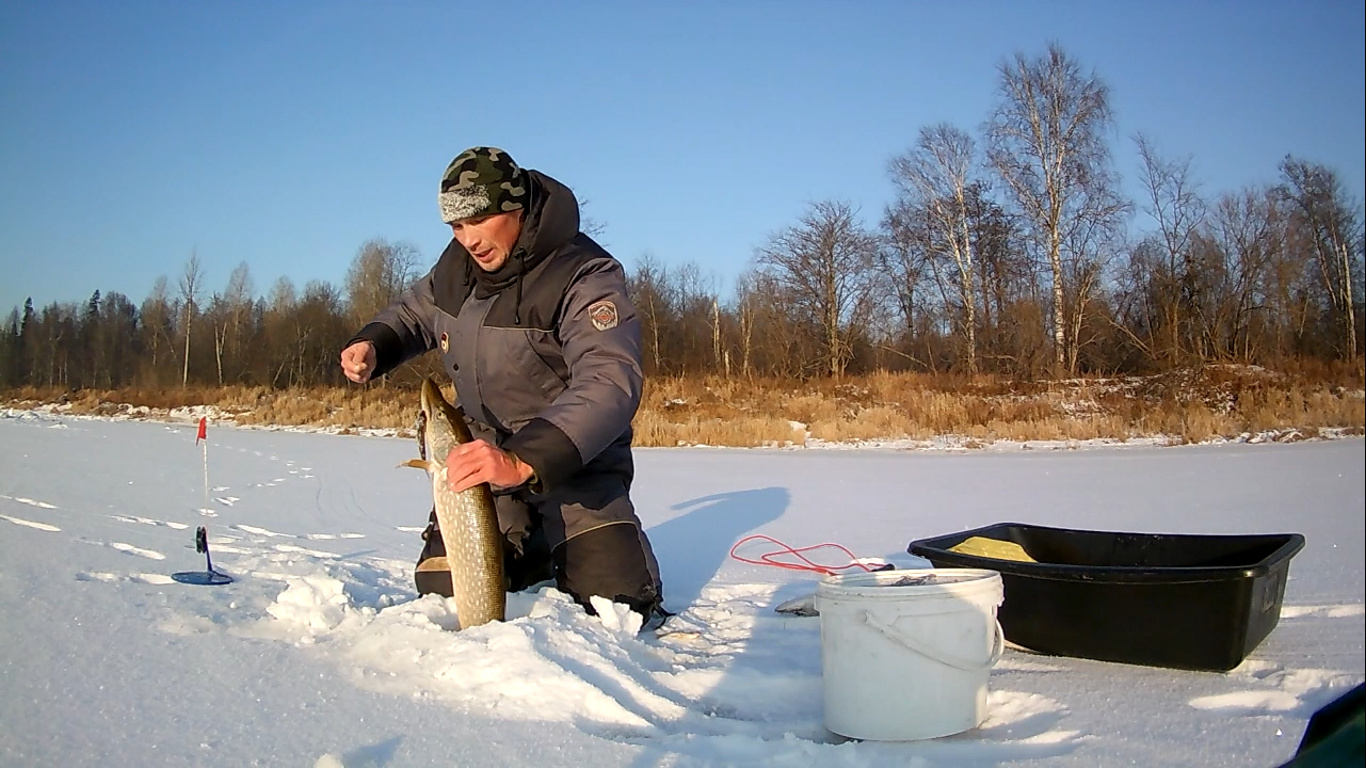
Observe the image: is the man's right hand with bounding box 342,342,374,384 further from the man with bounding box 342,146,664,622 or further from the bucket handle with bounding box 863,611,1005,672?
the bucket handle with bounding box 863,611,1005,672

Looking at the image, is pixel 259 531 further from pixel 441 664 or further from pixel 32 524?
pixel 441 664

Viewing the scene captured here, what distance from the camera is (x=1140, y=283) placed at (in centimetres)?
1783

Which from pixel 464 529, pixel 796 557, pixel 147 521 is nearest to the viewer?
pixel 464 529

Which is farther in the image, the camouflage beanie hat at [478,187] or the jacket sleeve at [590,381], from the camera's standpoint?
the camouflage beanie hat at [478,187]

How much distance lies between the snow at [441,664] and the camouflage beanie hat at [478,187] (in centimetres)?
118

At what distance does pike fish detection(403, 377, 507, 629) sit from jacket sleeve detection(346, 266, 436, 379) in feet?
2.32

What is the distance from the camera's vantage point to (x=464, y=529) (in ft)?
7.94

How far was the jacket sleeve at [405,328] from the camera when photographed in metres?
3.10

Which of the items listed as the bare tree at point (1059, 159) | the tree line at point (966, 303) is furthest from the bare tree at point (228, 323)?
the bare tree at point (1059, 159)

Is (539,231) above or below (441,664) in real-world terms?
above

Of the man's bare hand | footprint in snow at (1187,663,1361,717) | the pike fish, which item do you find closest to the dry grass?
the pike fish

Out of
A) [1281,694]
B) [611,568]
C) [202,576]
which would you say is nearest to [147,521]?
[202,576]

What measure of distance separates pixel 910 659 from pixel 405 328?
7.05ft

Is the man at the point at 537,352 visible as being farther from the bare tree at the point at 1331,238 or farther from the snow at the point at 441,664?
the bare tree at the point at 1331,238
